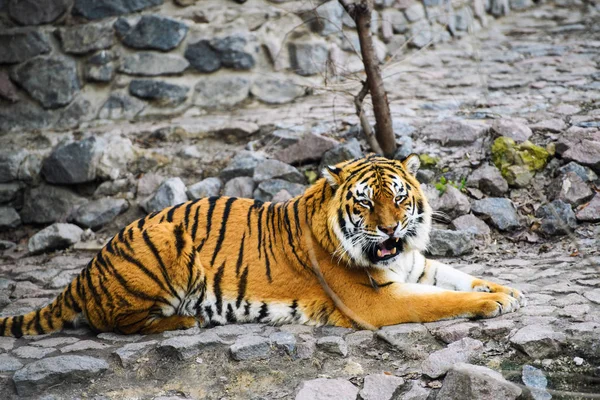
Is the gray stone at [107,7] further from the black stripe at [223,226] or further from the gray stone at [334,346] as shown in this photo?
the gray stone at [334,346]

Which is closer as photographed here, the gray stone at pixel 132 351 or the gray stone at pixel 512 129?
the gray stone at pixel 132 351

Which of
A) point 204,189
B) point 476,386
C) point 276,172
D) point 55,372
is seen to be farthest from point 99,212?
point 476,386

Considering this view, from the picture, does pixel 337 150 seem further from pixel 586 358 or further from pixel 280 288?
pixel 586 358

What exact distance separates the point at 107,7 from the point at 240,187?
2.66 metres

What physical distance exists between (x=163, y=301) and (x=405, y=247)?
170 cm

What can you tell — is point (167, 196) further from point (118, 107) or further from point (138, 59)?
point (138, 59)

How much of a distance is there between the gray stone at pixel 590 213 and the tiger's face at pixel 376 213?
6.02 ft

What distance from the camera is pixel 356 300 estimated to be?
468 centimetres

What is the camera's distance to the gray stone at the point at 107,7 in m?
7.84

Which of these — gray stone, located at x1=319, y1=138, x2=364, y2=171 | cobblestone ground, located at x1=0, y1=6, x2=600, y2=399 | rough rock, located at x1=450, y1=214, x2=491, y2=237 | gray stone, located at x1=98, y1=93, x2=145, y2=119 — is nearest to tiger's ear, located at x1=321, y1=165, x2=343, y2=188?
cobblestone ground, located at x1=0, y1=6, x2=600, y2=399

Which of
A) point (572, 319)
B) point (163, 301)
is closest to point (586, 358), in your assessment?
point (572, 319)

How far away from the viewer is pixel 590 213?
235 inches

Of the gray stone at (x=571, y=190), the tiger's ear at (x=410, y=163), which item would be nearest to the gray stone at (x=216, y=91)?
the tiger's ear at (x=410, y=163)

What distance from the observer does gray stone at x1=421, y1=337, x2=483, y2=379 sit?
4.02 metres
